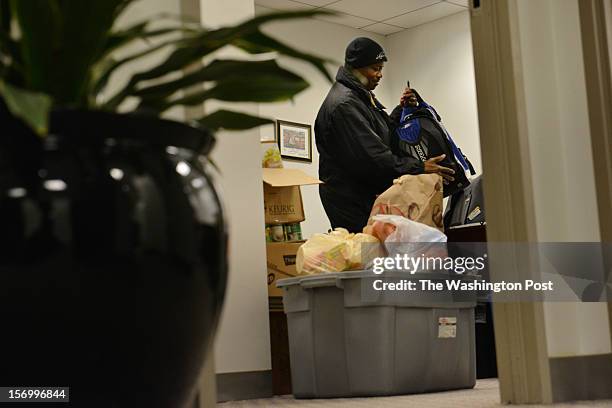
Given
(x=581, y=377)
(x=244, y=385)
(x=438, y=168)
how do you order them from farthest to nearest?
(x=438, y=168) < (x=244, y=385) < (x=581, y=377)

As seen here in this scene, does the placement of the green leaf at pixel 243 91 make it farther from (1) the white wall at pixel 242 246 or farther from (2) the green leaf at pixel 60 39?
(1) the white wall at pixel 242 246

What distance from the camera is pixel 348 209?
135 inches

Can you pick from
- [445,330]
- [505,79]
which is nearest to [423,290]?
[445,330]

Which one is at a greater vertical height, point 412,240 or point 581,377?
point 412,240

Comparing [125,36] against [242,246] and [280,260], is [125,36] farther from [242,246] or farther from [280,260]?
[280,260]

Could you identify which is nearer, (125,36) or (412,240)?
(125,36)

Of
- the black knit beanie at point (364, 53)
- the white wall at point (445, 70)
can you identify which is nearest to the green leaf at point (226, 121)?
the black knit beanie at point (364, 53)

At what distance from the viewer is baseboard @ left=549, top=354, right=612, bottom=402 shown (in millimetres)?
2135

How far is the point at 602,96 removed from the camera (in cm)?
234

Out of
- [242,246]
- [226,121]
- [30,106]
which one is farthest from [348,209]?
[30,106]

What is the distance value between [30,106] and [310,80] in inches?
178

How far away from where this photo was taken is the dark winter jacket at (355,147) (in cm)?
→ 335

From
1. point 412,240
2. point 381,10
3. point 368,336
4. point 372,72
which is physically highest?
point 381,10

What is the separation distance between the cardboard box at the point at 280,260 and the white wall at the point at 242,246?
29cm
